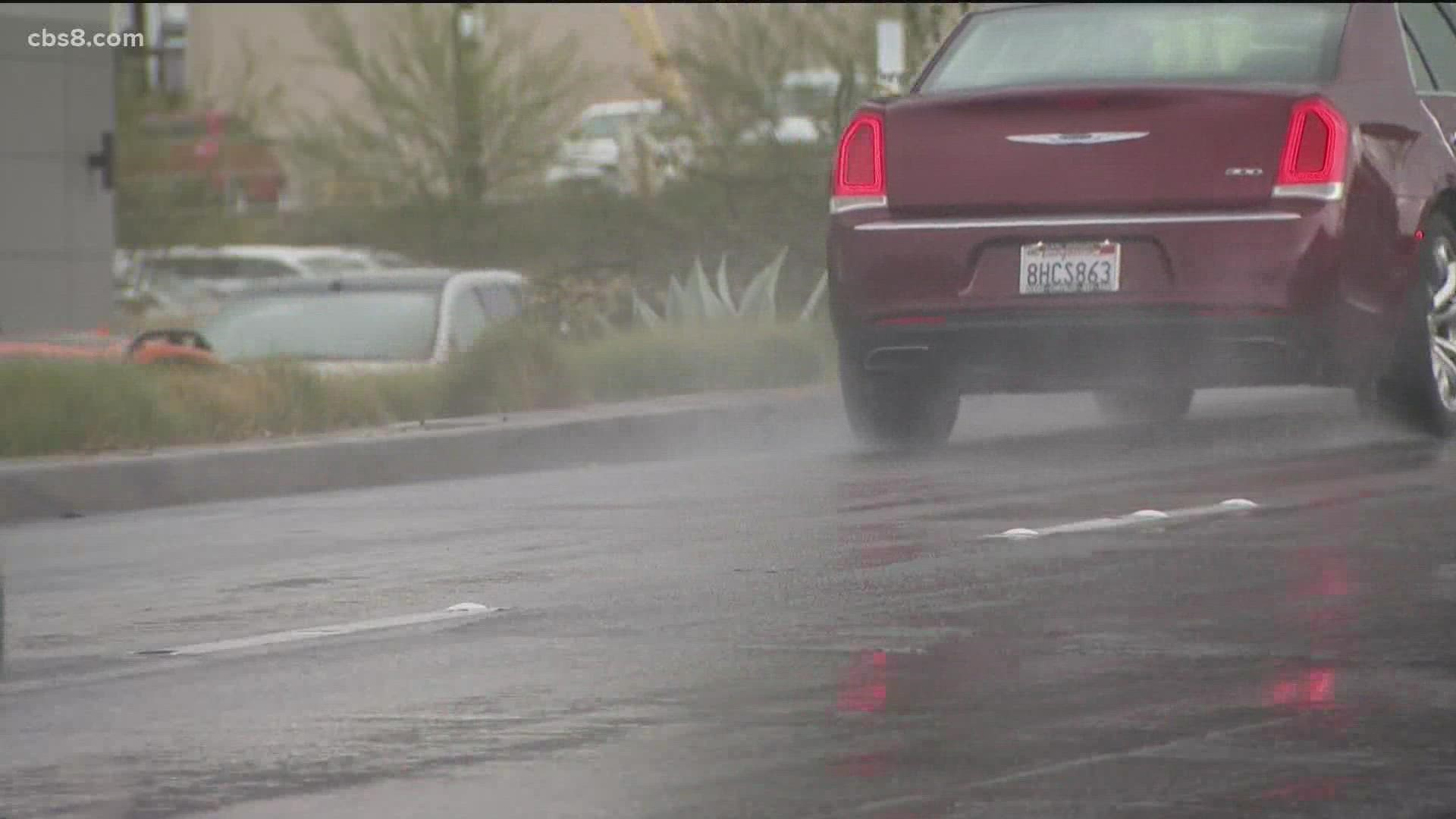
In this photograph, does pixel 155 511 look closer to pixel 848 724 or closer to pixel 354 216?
pixel 848 724

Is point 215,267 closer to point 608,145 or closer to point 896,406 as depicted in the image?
point 608,145

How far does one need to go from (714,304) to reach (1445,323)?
6932 millimetres

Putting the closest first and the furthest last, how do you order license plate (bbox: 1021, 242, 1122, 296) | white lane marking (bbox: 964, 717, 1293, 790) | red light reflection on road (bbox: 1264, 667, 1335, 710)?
1. white lane marking (bbox: 964, 717, 1293, 790)
2. red light reflection on road (bbox: 1264, 667, 1335, 710)
3. license plate (bbox: 1021, 242, 1122, 296)

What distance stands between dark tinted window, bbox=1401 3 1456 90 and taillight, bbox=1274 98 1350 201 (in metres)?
1.44

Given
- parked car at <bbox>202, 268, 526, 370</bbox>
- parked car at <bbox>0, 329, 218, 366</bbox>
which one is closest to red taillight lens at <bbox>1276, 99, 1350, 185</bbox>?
parked car at <bbox>0, 329, 218, 366</bbox>

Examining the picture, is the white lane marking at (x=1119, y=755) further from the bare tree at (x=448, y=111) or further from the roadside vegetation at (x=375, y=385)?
the bare tree at (x=448, y=111)

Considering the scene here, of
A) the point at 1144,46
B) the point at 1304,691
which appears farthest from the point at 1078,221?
the point at 1304,691

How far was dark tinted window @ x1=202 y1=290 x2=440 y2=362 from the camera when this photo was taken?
18.8 metres

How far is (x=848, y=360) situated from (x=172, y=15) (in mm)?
23638

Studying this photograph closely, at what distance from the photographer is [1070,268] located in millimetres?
12977

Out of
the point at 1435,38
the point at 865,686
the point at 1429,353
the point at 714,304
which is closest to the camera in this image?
the point at 865,686

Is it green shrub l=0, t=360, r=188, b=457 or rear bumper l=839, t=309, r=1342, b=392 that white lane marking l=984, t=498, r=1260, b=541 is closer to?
rear bumper l=839, t=309, r=1342, b=392

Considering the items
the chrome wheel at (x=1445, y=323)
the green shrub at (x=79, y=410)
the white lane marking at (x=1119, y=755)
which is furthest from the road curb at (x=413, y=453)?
the white lane marking at (x=1119, y=755)

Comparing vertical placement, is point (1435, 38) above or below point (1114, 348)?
above
